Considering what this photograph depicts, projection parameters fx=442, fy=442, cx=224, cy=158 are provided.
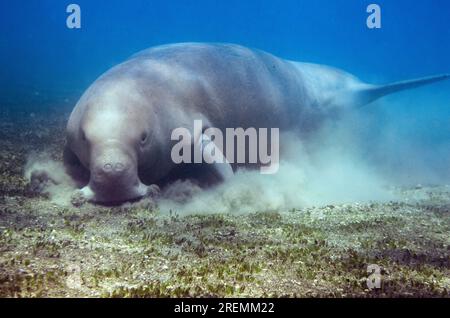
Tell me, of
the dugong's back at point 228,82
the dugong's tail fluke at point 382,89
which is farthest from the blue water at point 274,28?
the dugong's back at point 228,82

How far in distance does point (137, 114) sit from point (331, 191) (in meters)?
5.00

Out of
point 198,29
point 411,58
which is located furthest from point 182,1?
point 411,58

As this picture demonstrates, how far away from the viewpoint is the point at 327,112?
15609 mm

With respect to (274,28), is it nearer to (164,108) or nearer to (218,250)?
(164,108)

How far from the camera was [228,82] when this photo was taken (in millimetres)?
11188

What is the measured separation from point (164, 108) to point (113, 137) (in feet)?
5.70

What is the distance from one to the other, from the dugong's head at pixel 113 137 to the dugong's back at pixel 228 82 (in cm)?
145

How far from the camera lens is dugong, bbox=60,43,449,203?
7.77 metres

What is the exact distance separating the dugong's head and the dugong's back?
4.75 feet

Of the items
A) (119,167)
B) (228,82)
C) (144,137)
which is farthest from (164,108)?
(228,82)

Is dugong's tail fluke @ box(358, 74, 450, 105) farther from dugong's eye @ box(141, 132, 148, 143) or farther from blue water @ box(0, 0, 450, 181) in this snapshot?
blue water @ box(0, 0, 450, 181)

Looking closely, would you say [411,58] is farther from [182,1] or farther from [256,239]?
[256,239]

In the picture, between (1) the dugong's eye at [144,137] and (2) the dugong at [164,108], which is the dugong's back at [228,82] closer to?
(2) the dugong at [164,108]

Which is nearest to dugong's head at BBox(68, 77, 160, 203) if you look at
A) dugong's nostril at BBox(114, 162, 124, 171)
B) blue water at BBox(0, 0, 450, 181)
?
dugong's nostril at BBox(114, 162, 124, 171)
